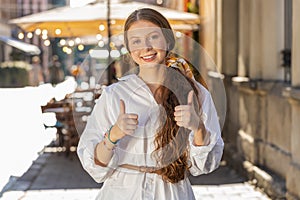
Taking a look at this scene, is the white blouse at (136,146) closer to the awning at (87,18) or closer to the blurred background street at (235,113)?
the blurred background street at (235,113)

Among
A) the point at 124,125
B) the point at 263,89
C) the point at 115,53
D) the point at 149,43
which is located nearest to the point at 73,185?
the point at 263,89

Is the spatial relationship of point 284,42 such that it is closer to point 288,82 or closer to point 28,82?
point 288,82

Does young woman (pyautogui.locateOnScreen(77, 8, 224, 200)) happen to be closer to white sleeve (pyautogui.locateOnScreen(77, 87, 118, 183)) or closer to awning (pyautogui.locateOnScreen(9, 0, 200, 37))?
white sleeve (pyautogui.locateOnScreen(77, 87, 118, 183))

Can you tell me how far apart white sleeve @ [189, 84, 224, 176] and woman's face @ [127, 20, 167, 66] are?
21 centimetres

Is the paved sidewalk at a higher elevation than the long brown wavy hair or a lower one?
lower

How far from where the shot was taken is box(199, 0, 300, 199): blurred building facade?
723 centimetres

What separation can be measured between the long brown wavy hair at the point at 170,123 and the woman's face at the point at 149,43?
0.08 feet

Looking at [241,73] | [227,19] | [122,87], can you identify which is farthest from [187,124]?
[227,19]

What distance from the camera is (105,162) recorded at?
264cm

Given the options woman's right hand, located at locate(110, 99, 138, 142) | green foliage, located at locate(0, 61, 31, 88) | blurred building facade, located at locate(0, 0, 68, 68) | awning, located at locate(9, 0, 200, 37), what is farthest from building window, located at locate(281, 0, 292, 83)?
blurred building facade, located at locate(0, 0, 68, 68)

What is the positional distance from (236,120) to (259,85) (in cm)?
215

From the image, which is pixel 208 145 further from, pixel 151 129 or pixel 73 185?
pixel 73 185

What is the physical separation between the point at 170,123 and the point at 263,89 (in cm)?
656

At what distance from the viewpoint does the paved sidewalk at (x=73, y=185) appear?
28.3 ft
